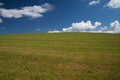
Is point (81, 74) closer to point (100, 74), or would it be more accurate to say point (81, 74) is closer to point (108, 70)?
point (100, 74)

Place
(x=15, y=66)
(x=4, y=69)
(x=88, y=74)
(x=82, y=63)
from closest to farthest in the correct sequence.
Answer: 1. (x=88, y=74)
2. (x=4, y=69)
3. (x=15, y=66)
4. (x=82, y=63)

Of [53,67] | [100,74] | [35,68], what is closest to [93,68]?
[100,74]

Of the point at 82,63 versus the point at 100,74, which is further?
the point at 82,63

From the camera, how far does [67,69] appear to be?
18.5m

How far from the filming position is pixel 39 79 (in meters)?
15.1

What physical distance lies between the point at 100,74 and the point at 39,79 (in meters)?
5.51

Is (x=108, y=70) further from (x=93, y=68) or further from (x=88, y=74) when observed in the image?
(x=88, y=74)

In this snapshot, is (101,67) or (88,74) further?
(101,67)

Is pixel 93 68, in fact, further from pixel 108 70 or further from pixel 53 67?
pixel 53 67

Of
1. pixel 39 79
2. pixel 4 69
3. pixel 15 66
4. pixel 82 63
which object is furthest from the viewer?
pixel 82 63

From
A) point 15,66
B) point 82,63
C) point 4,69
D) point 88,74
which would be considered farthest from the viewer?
A: point 82,63

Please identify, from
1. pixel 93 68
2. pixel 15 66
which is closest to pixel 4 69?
pixel 15 66

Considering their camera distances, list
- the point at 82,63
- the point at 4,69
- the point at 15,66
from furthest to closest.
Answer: the point at 82,63
the point at 15,66
the point at 4,69

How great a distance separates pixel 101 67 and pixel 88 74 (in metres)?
3.31
